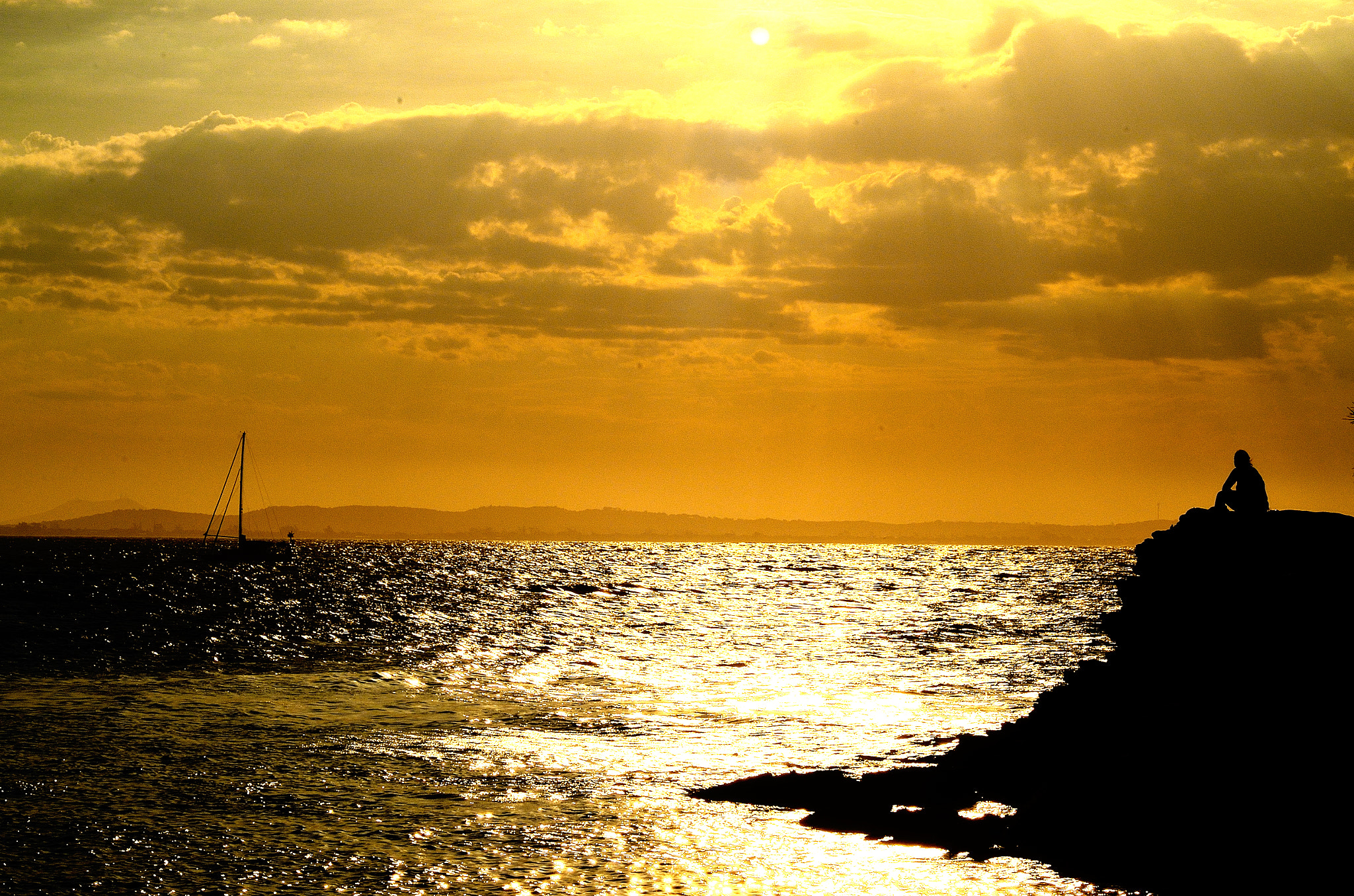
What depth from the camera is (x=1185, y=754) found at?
80.6ft

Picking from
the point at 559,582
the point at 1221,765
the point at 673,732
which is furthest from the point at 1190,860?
the point at 559,582

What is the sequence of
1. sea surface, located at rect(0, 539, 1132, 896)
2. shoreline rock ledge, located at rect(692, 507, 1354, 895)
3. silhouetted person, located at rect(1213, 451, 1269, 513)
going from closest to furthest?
1. shoreline rock ledge, located at rect(692, 507, 1354, 895)
2. sea surface, located at rect(0, 539, 1132, 896)
3. silhouetted person, located at rect(1213, 451, 1269, 513)

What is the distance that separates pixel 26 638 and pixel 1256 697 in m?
70.4

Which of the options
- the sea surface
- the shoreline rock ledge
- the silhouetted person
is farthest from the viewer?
the silhouetted person

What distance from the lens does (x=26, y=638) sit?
230 ft

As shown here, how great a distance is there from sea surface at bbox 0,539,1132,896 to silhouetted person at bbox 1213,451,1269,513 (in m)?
11.0

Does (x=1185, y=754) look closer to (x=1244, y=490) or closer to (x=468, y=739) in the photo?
(x=1244, y=490)

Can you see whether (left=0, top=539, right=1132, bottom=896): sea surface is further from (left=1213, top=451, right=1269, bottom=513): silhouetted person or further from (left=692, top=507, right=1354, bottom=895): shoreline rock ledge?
(left=1213, top=451, right=1269, bottom=513): silhouetted person

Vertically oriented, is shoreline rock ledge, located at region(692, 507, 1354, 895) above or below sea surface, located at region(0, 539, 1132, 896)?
above

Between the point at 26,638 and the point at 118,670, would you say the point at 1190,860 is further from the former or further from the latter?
the point at 26,638

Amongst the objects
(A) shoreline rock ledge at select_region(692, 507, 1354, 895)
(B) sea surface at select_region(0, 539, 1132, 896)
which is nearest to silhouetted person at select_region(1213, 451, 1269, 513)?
(A) shoreline rock ledge at select_region(692, 507, 1354, 895)

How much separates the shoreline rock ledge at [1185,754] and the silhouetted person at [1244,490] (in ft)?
1.93

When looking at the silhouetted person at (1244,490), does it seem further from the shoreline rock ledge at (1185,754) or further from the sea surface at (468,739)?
the sea surface at (468,739)

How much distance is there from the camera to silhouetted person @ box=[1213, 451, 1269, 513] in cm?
2866
